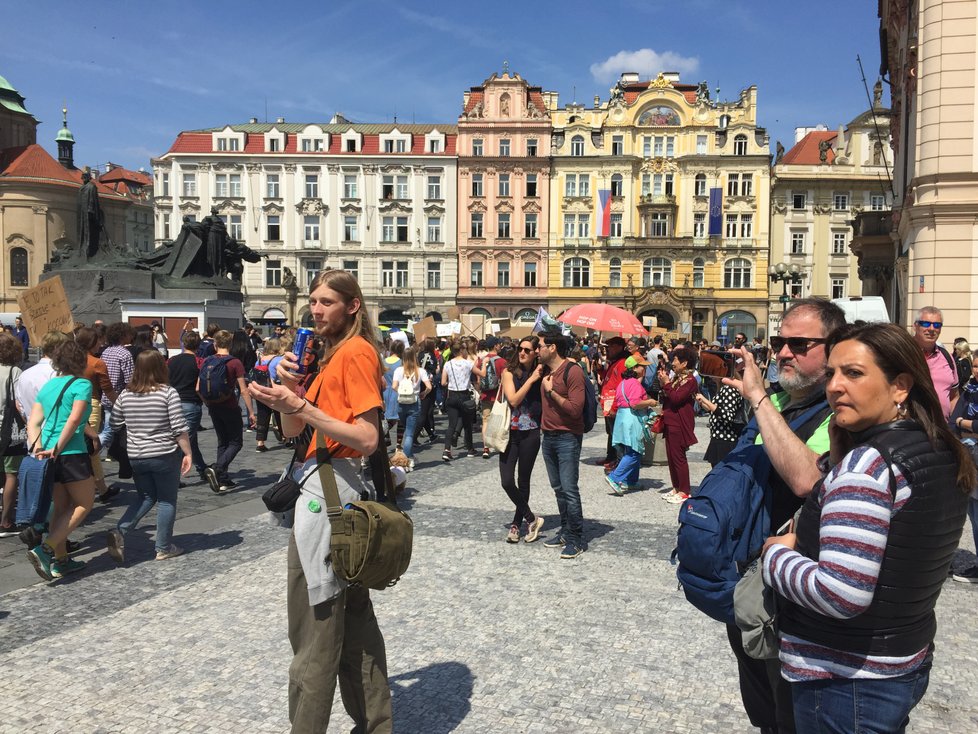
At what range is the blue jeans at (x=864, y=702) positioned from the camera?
6.98 feet

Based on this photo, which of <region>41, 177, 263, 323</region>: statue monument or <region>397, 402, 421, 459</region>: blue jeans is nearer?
<region>397, 402, 421, 459</region>: blue jeans

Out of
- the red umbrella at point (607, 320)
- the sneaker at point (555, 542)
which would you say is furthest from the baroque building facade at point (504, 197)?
the sneaker at point (555, 542)

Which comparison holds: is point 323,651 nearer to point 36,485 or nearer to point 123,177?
point 36,485

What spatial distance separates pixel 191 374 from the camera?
9.95m

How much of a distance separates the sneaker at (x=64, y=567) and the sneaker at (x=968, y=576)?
21.9ft

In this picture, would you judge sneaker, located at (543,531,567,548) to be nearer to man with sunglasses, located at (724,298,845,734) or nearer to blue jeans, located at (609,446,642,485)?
blue jeans, located at (609,446,642,485)

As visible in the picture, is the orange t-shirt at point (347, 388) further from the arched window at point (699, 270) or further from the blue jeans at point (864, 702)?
the arched window at point (699, 270)

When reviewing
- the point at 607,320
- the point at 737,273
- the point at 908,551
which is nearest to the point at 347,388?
the point at 908,551

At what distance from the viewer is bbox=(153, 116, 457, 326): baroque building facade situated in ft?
174

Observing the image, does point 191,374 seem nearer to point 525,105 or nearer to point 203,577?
point 203,577

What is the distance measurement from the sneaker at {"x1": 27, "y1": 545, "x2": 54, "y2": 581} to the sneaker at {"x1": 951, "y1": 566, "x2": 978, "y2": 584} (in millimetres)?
6760

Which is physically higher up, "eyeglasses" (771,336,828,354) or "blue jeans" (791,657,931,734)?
"eyeglasses" (771,336,828,354)

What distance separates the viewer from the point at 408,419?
11.2 meters

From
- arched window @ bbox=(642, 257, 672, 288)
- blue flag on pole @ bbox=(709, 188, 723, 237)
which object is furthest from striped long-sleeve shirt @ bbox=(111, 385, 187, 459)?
blue flag on pole @ bbox=(709, 188, 723, 237)
